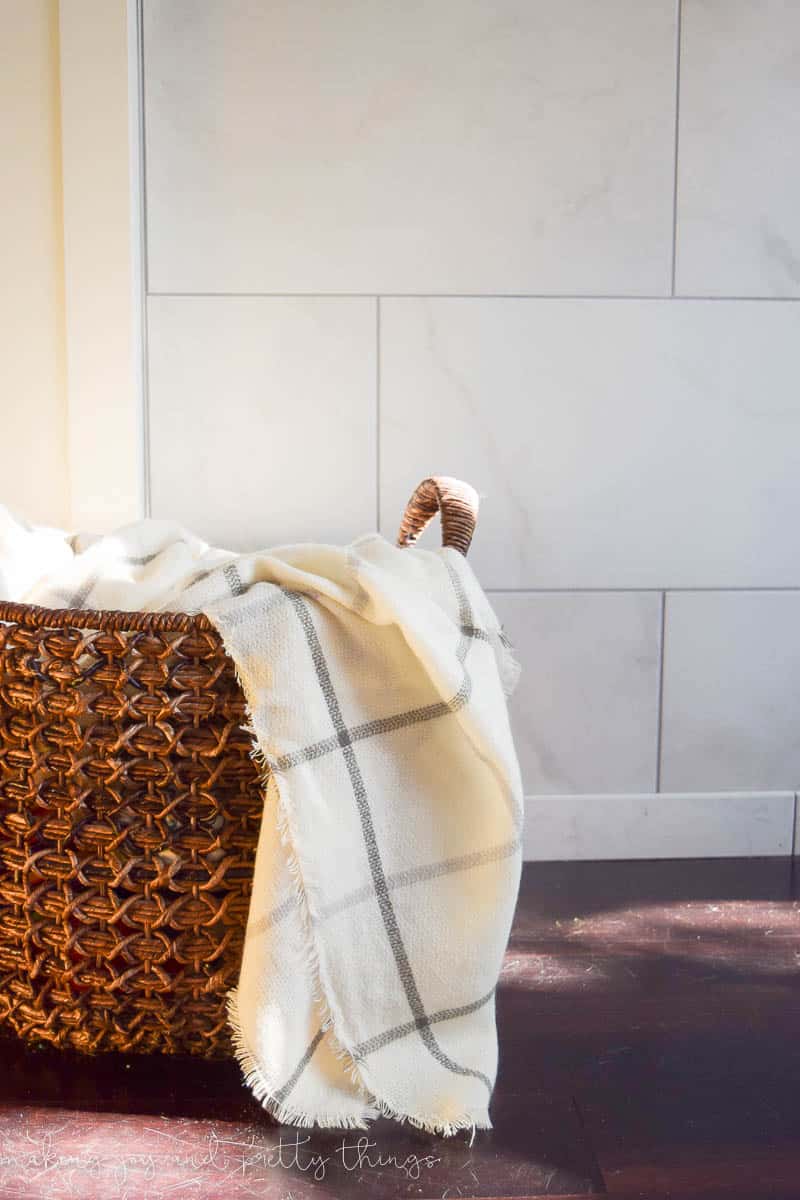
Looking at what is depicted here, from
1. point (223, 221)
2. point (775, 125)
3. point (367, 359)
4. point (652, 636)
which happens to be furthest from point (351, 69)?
point (652, 636)

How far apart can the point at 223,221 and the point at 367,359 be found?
251mm

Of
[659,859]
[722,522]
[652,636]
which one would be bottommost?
[659,859]

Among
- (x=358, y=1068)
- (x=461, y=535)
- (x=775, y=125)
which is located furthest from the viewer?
(x=775, y=125)

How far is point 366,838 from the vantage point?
830 millimetres

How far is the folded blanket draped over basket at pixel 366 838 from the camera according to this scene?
0.80 metres

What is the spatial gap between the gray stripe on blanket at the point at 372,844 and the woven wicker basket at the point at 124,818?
0.21 ft

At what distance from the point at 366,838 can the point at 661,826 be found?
0.79 metres

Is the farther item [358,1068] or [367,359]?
[367,359]

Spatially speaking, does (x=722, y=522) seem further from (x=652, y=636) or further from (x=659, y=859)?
(x=659, y=859)

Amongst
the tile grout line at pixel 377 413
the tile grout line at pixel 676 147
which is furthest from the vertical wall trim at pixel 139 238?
the tile grout line at pixel 676 147

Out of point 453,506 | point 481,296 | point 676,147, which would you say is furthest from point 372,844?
point 676,147

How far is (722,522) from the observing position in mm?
1486

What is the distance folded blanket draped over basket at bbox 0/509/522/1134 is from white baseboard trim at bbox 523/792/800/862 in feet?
2.04

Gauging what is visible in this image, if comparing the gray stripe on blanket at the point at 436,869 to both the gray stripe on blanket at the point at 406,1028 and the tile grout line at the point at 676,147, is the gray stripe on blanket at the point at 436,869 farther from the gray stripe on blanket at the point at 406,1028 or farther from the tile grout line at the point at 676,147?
the tile grout line at the point at 676,147
